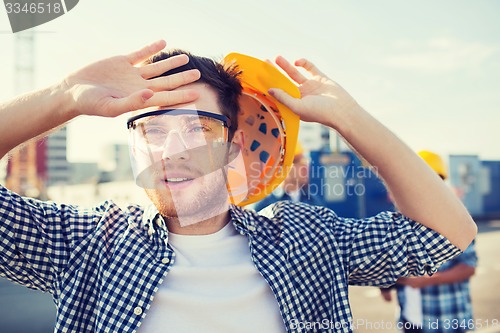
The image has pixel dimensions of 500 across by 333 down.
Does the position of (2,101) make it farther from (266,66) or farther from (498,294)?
(498,294)

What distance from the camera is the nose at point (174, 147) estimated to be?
1.75 metres

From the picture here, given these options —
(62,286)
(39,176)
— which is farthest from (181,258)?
(39,176)

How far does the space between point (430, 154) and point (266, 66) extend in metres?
3.09

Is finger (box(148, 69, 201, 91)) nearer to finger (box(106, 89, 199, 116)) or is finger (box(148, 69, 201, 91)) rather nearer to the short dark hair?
finger (box(106, 89, 199, 116))

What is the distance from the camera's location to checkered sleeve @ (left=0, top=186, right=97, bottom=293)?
5.22ft

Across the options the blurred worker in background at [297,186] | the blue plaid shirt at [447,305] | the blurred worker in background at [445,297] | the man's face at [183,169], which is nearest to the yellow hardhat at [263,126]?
the man's face at [183,169]

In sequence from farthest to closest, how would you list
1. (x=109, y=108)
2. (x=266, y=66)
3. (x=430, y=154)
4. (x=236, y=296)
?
(x=430, y=154) → (x=266, y=66) → (x=236, y=296) → (x=109, y=108)

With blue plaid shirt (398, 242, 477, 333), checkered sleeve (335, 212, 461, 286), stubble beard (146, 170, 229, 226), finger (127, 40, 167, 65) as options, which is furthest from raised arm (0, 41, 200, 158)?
blue plaid shirt (398, 242, 477, 333)

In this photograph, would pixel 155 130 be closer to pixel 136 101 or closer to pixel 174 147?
pixel 174 147

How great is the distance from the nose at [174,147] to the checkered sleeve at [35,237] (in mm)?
455

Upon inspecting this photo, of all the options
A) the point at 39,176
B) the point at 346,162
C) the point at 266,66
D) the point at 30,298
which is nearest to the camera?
the point at 266,66

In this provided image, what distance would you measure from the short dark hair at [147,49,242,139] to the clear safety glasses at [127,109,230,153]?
8.1 inches

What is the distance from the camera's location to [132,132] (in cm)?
186

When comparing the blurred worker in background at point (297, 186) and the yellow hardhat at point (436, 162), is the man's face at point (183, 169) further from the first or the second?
the blurred worker in background at point (297, 186)
